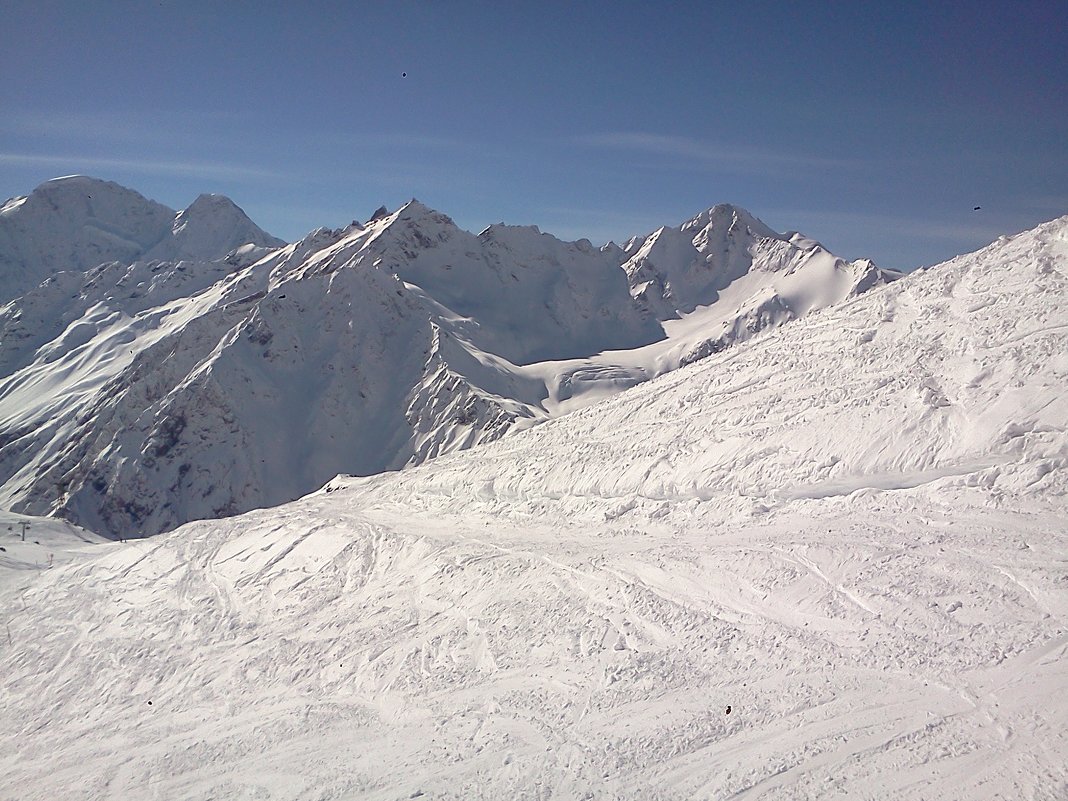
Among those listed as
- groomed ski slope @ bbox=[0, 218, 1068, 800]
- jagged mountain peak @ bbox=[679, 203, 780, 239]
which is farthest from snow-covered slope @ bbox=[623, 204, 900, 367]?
groomed ski slope @ bbox=[0, 218, 1068, 800]

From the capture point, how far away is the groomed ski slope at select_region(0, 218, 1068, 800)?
34.9ft

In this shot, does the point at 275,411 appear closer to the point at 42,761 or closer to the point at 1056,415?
the point at 42,761

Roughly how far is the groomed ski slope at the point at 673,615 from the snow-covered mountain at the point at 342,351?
150ft

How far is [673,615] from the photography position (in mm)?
14328

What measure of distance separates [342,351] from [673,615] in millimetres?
83479

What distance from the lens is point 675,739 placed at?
435 inches

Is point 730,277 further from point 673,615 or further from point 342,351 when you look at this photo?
point 673,615

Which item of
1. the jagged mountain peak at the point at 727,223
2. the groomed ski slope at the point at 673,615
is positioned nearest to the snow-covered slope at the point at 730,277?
the jagged mountain peak at the point at 727,223

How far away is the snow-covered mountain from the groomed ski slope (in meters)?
45.7

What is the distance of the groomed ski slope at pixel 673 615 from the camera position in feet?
34.9

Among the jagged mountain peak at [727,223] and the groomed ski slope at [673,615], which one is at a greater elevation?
the jagged mountain peak at [727,223]

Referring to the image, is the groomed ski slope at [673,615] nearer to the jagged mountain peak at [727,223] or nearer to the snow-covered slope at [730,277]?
the snow-covered slope at [730,277]

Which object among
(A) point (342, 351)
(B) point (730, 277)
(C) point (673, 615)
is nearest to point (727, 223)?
(B) point (730, 277)

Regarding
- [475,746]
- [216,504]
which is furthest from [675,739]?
[216,504]
